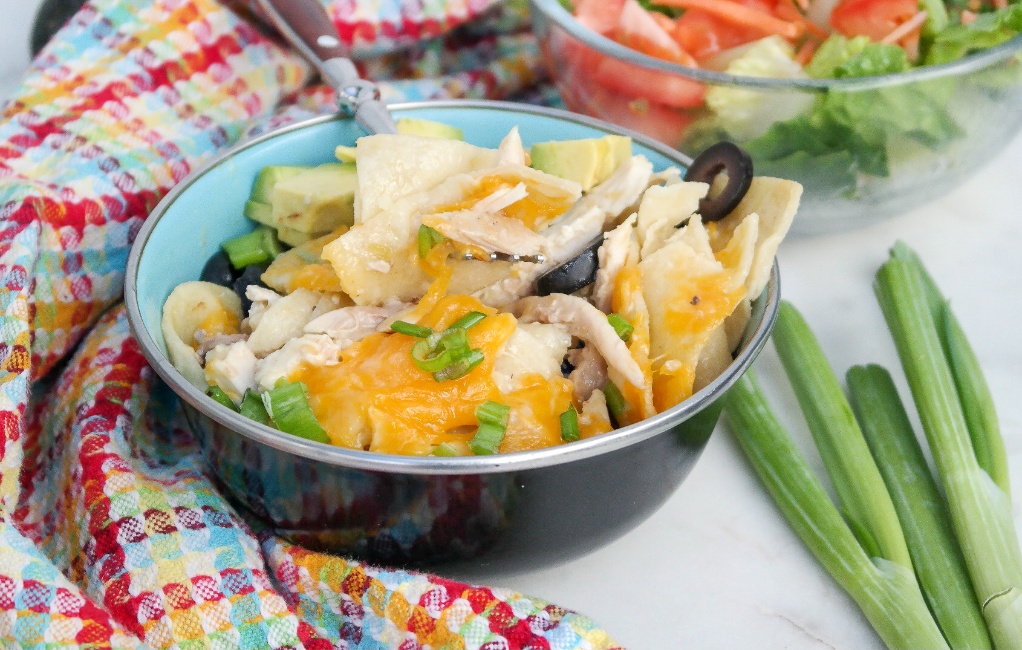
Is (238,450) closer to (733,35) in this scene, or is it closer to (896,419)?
(896,419)

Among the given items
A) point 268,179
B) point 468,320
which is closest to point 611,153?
point 468,320

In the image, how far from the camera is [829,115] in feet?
5.49

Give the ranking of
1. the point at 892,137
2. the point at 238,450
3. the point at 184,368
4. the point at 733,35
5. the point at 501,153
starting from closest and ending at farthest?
the point at 238,450 < the point at 184,368 < the point at 501,153 < the point at 892,137 < the point at 733,35

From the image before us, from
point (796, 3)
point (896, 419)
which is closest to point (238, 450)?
point (896, 419)

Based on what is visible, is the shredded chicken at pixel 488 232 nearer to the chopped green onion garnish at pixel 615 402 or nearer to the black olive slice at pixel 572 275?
the black olive slice at pixel 572 275

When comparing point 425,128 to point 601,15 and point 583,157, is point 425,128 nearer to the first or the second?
point 583,157

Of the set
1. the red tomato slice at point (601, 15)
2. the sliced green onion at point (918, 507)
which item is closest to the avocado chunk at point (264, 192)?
the red tomato slice at point (601, 15)

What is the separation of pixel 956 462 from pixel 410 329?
0.78 meters

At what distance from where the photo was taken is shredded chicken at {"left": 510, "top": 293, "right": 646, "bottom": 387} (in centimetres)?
123

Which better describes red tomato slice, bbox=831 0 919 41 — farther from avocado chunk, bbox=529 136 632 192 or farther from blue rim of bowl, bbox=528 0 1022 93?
avocado chunk, bbox=529 136 632 192

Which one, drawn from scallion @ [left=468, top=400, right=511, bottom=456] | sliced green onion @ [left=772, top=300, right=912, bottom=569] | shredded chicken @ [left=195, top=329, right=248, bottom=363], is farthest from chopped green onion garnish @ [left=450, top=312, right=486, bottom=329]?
sliced green onion @ [left=772, top=300, right=912, bottom=569]

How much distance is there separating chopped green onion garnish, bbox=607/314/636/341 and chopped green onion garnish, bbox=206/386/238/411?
1.55ft

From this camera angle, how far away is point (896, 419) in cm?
152

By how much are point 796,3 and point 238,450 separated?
1366 mm
